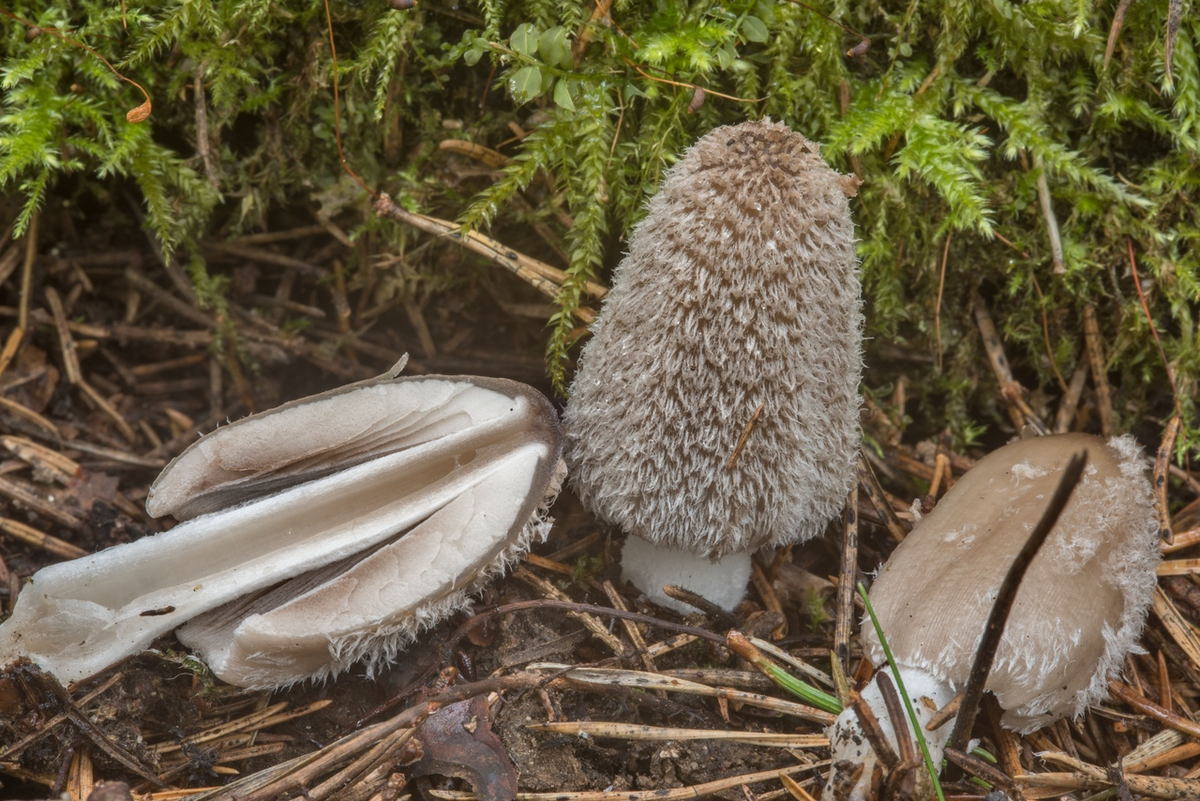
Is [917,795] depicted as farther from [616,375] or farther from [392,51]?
[392,51]

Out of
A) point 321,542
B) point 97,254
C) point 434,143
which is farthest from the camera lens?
point 97,254

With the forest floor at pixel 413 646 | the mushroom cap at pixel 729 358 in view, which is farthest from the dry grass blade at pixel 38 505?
the mushroom cap at pixel 729 358

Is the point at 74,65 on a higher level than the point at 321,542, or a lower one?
higher

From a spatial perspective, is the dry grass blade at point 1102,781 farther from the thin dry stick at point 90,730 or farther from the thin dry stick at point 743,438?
the thin dry stick at point 90,730

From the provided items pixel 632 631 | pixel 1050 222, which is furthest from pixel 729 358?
pixel 1050 222

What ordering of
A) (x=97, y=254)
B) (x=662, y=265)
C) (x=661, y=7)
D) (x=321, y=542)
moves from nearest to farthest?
(x=662, y=265) < (x=321, y=542) < (x=661, y=7) < (x=97, y=254)

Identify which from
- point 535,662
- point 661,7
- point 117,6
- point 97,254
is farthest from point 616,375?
point 97,254

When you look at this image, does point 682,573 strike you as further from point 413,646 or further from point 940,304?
point 940,304
